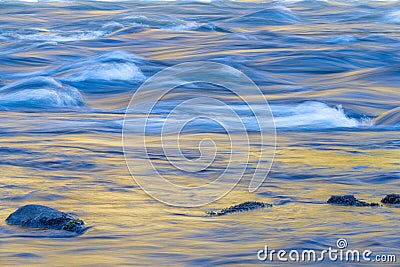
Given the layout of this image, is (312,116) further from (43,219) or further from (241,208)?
(43,219)

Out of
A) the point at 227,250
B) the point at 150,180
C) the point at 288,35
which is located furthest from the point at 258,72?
the point at 227,250

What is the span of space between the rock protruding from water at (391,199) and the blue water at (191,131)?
0.86 ft

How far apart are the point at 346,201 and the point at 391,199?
1.09 ft

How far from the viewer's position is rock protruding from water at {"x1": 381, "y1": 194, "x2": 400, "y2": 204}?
605cm

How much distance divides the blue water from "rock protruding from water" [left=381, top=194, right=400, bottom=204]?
0.26 metres

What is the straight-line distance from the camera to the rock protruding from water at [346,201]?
6.00 metres

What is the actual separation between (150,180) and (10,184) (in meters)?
1.17

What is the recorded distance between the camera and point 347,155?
28.3 ft

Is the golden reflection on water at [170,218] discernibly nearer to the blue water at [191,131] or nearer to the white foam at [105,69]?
the blue water at [191,131]

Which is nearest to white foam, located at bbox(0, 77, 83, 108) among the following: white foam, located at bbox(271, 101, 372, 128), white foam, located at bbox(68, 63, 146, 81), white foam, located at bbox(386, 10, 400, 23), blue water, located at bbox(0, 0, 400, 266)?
blue water, located at bbox(0, 0, 400, 266)

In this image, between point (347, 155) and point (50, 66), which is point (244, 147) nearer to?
point (347, 155)

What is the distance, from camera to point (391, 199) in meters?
6.09

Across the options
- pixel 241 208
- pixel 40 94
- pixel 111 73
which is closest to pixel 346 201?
pixel 241 208

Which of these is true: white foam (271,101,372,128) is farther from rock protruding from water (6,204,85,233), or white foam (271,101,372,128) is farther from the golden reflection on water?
rock protruding from water (6,204,85,233)
